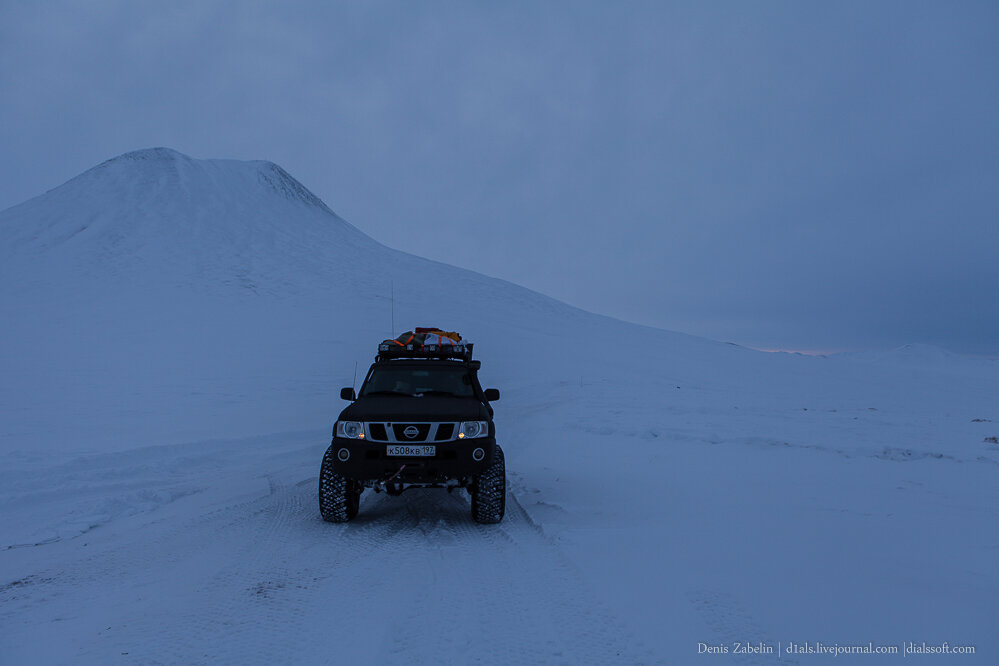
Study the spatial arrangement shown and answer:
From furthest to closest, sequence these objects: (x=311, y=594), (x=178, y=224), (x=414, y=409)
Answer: (x=178, y=224) < (x=414, y=409) < (x=311, y=594)

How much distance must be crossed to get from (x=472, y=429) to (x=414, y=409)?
0.64m

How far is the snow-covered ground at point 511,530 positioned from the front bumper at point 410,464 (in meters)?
0.55

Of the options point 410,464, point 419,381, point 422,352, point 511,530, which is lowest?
point 511,530

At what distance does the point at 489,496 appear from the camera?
242 inches

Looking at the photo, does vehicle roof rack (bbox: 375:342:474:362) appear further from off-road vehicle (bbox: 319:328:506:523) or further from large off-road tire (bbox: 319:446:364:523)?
large off-road tire (bbox: 319:446:364:523)

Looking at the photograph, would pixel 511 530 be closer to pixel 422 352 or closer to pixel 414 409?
pixel 414 409

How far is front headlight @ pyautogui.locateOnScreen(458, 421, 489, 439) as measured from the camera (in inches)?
243

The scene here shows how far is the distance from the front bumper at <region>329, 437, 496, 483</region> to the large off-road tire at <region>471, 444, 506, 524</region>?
0.11 m

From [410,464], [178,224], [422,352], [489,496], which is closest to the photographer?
[410,464]

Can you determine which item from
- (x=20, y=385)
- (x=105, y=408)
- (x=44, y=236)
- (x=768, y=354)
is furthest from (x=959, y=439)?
(x=44, y=236)

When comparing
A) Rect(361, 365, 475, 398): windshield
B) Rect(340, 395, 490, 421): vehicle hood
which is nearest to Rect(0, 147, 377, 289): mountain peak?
Rect(361, 365, 475, 398): windshield

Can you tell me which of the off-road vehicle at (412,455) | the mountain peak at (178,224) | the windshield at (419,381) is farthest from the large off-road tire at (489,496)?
the mountain peak at (178,224)

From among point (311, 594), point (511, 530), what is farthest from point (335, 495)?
point (311, 594)

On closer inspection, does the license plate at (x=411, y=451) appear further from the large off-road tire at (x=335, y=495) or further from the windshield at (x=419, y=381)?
the windshield at (x=419, y=381)
